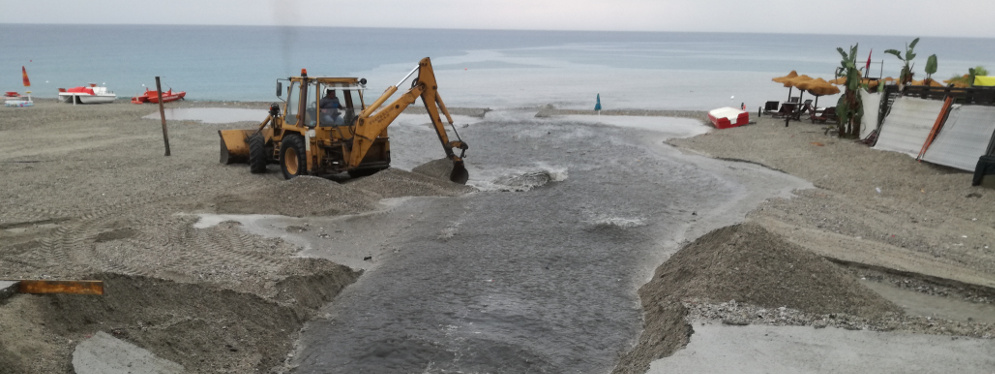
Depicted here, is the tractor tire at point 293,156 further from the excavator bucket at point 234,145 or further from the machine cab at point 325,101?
the excavator bucket at point 234,145

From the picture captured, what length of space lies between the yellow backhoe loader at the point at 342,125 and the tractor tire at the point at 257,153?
0.62 meters

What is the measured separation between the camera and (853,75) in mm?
20500

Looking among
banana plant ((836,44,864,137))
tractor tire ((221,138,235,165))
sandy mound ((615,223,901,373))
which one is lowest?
sandy mound ((615,223,901,373))

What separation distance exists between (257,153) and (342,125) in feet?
8.23

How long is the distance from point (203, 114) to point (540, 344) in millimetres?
25973

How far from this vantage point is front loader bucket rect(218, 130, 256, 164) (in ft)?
51.9

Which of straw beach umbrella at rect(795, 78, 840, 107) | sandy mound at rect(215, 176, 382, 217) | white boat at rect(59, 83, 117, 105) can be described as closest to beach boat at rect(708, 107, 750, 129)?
straw beach umbrella at rect(795, 78, 840, 107)

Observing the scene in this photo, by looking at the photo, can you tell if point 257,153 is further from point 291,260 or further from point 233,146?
point 291,260

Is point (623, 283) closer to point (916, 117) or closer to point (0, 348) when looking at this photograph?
point (0, 348)

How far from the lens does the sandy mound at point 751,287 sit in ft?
23.3

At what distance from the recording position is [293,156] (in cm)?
1430

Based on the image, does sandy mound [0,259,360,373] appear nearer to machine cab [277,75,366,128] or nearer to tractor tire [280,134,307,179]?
tractor tire [280,134,307,179]

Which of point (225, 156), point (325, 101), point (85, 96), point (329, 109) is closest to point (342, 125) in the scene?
point (329, 109)

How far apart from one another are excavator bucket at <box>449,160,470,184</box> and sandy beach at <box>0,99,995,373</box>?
0.28m
